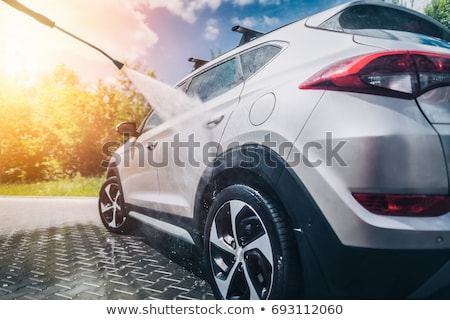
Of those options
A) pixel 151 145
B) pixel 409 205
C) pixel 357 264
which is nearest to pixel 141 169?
pixel 151 145

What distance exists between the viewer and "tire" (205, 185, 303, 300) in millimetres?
1510

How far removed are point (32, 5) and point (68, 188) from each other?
5889mm

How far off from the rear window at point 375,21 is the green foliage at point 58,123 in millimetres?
6090

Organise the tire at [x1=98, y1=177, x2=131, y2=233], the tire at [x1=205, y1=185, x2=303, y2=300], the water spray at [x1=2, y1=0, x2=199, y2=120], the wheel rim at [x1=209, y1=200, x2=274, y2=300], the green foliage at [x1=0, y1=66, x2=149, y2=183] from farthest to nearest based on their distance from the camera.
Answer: the green foliage at [x1=0, y1=66, x2=149, y2=183] → the tire at [x1=98, y1=177, x2=131, y2=233] → the water spray at [x1=2, y1=0, x2=199, y2=120] → the wheel rim at [x1=209, y1=200, x2=274, y2=300] → the tire at [x1=205, y1=185, x2=303, y2=300]

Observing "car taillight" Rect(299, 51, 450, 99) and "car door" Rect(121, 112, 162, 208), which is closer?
"car taillight" Rect(299, 51, 450, 99)

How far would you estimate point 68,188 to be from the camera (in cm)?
904

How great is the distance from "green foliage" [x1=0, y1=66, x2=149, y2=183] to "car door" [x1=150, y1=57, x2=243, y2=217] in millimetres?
4791

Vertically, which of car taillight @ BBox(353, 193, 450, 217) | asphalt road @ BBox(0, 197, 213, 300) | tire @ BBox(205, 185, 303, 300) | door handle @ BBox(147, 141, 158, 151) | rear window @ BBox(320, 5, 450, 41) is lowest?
asphalt road @ BBox(0, 197, 213, 300)

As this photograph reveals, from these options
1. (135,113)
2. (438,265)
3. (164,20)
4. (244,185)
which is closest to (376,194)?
(438,265)

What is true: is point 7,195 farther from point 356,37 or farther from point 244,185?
point 356,37

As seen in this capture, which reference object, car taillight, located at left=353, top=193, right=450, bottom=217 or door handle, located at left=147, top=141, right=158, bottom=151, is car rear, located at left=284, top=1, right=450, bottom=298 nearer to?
car taillight, located at left=353, top=193, right=450, bottom=217

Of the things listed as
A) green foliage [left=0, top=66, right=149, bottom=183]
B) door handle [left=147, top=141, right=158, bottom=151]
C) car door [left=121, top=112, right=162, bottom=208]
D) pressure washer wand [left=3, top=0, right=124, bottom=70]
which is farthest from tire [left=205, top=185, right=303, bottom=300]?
green foliage [left=0, top=66, right=149, bottom=183]

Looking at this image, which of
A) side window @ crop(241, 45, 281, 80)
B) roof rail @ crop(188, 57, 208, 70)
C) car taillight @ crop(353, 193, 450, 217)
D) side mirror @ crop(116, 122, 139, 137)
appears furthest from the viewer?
side mirror @ crop(116, 122, 139, 137)

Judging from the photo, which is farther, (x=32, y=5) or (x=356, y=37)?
(x=32, y=5)
